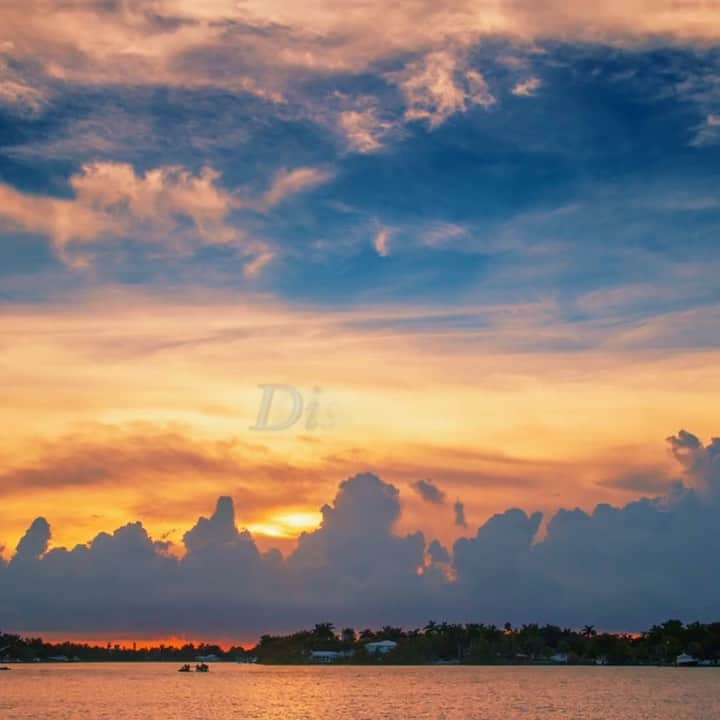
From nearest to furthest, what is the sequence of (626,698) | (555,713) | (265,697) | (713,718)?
(713,718) < (555,713) < (626,698) < (265,697)

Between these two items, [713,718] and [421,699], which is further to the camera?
[421,699]

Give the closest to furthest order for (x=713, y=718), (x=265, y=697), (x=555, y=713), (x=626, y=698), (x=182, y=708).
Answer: (x=713, y=718) < (x=555, y=713) < (x=182, y=708) < (x=626, y=698) < (x=265, y=697)

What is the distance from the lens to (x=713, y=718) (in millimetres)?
139375

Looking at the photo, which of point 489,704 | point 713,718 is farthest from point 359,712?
point 713,718

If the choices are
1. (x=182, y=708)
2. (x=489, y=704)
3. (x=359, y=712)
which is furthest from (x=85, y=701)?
(x=489, y=704)

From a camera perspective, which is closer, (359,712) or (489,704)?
(359,712)

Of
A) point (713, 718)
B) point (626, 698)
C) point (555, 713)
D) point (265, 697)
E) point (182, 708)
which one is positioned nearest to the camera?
point (713, 718)

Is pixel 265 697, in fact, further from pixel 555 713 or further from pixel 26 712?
pixel 555 713

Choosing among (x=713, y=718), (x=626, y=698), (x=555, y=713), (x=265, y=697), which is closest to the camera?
(x=713, y=718)

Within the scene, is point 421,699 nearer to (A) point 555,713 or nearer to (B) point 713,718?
(A) point 555,713

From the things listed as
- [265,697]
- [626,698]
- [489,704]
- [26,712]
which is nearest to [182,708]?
[26,712]

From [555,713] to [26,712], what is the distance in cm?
8090

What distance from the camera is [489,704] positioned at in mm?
167750

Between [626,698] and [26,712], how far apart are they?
104 m
